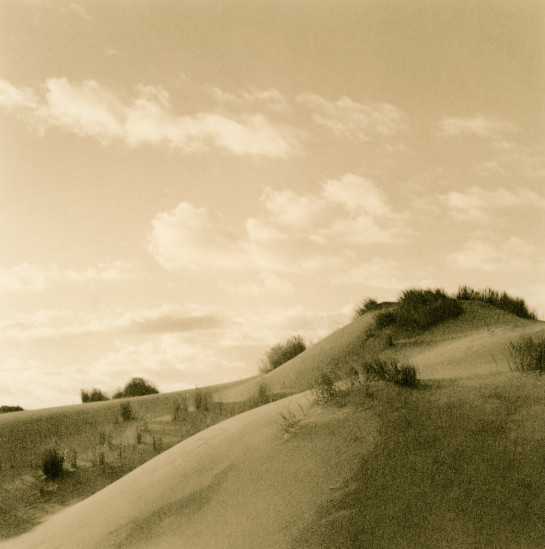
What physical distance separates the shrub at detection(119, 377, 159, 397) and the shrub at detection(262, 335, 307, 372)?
3040 millimetres

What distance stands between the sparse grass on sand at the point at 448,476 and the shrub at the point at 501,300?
10.1m

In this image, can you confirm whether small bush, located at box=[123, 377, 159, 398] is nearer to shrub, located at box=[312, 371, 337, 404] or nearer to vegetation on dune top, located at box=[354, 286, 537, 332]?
vegetation on dune top, located at box=[354, 286, 537, 332]

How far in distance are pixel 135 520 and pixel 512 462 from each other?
290 centimetres

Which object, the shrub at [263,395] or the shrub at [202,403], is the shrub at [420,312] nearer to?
the shrub at [263,395]

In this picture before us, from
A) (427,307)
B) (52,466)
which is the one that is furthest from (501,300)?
(52,466)

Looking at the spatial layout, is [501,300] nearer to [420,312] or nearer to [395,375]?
[420,312]

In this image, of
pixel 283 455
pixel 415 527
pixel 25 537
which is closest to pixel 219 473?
pixel 283 455

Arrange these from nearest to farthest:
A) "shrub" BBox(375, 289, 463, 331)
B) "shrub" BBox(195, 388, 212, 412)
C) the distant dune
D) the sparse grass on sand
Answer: the sparse grass on sand → the distant dune → "shrub" BBox(195, 388, 212, 412) → "shrub" BBox(375, 289, 463, 331)

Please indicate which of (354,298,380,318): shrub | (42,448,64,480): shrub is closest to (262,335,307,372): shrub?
(354,298,380,318): shrub

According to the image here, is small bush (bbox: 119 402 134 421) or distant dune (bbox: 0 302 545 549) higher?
small bush (bbox: 119 402 134 421)

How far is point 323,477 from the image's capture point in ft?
14.9

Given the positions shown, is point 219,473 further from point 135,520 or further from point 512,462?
point 512,462

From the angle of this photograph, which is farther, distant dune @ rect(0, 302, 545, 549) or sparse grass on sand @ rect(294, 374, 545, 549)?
Result: distant dune @ rect(0, 302, 545, 549)

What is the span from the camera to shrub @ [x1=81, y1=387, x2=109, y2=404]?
16.3 metres
